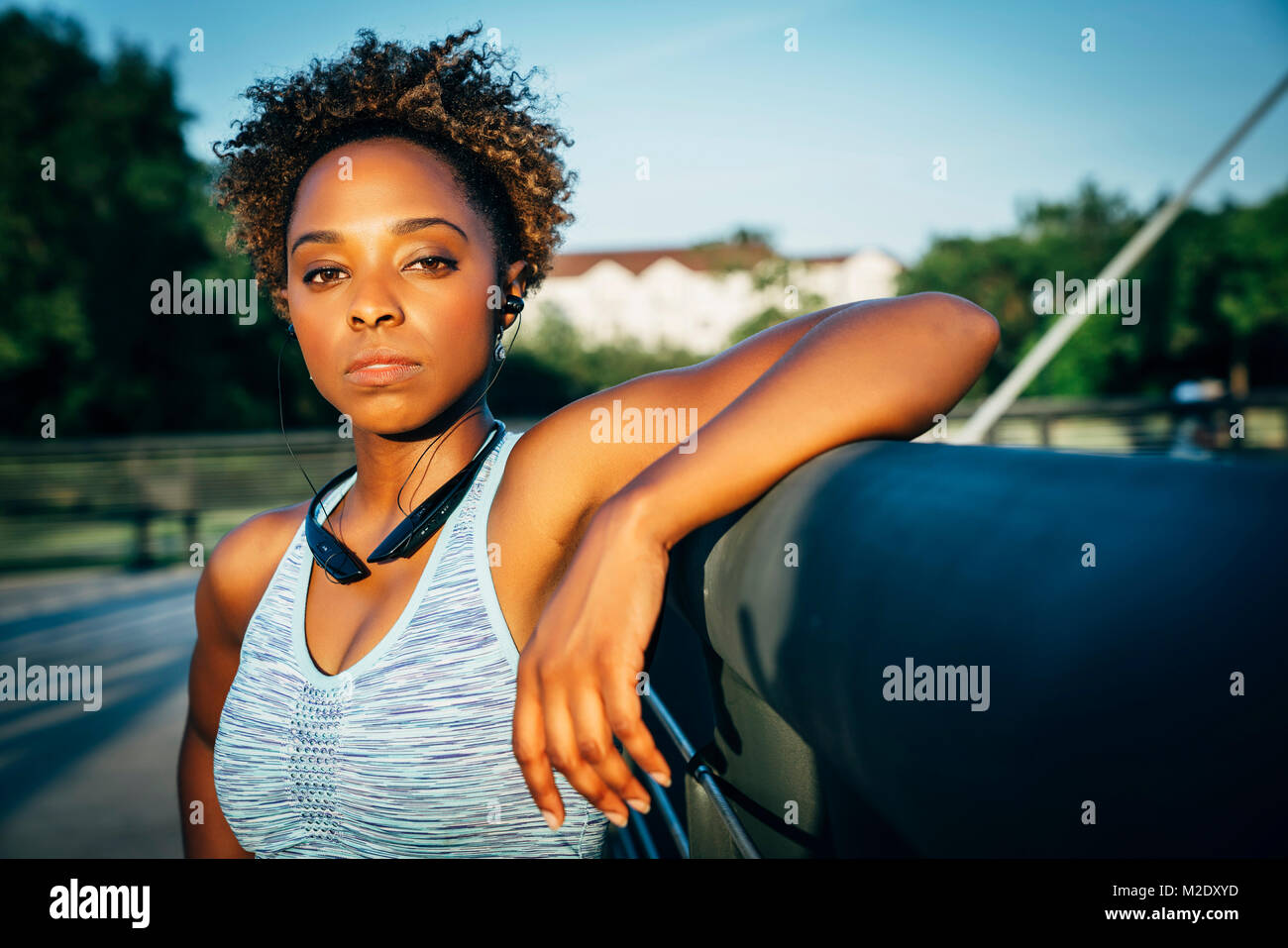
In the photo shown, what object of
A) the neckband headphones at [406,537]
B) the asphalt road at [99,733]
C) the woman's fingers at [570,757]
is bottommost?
the asphalt road at [99,733]

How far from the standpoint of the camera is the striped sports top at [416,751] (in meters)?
1.41

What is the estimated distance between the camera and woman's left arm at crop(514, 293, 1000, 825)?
93 centimetres

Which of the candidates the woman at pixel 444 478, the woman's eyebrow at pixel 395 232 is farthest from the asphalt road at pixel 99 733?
the woman's eyebrow at pixel 395 232

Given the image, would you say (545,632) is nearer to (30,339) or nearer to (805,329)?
(805,329)

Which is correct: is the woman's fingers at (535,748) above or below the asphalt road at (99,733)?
above

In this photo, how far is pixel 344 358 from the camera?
1523mm

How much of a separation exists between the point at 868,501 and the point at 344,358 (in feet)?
3.45

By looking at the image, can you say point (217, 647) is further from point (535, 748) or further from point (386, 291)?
point (535, 748)

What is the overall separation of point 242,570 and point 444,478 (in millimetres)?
525

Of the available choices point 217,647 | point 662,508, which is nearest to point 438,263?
point 662,508

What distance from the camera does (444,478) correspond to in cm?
173

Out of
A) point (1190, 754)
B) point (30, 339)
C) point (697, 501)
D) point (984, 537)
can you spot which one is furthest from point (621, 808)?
point (30, 339)

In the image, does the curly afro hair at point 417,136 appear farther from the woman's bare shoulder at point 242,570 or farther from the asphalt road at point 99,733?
the asphalt road at point 99,733

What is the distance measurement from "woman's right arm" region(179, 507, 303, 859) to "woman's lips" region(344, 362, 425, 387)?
20.8 inches
